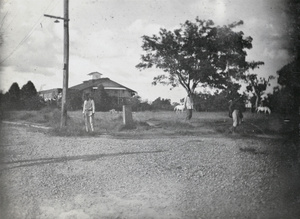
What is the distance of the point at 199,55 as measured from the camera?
4.13m

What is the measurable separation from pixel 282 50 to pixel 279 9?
2.24ft

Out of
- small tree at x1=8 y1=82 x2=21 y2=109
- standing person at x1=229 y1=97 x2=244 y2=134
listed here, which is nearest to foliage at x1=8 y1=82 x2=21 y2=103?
small tree at x1=8 y1=82 x2=21 y2=109

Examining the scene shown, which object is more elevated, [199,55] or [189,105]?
[199,55]

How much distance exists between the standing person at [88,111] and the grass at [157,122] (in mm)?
132

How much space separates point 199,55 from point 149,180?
2113 mm

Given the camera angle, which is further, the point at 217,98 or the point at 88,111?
the point at 88,111

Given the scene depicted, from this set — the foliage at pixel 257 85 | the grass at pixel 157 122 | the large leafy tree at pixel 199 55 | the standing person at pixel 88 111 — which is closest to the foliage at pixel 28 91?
the grass at pixel 157 122

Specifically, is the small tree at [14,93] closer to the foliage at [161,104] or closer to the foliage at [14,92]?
the foliage at [14,92]

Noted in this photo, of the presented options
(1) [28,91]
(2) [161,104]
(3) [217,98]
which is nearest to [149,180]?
(2) [161,104]

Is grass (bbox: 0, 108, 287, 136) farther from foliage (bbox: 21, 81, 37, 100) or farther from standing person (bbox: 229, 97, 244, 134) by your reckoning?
foliage (bbox: 21, 81, 37, 100)

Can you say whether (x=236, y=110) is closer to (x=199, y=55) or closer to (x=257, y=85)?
(x=257, y=85)

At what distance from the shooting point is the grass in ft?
13.9

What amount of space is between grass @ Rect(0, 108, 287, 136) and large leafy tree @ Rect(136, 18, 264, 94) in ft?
2.14

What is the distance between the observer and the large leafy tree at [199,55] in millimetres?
4074
